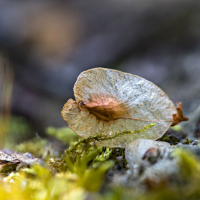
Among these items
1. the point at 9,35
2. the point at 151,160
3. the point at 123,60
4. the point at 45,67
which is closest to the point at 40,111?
the point at 45,67

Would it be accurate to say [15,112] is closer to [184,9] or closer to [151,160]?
[151,160]

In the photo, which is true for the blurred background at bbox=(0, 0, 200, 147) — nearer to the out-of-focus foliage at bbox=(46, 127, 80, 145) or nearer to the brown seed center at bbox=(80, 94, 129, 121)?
the out-of-focus foliage at bbox=(46, 127, 80, 145)

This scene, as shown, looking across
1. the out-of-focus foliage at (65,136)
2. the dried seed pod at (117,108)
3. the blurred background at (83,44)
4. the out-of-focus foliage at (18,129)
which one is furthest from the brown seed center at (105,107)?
the blurred background at (83,44)

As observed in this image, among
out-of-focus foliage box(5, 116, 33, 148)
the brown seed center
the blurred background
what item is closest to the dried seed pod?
the brown seed center

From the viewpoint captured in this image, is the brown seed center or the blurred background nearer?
the brown seed center

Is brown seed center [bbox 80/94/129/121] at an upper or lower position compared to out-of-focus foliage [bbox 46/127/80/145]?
lower

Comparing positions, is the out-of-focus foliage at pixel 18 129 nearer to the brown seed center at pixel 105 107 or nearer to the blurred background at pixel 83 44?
the blurred background at pixel 83 44
